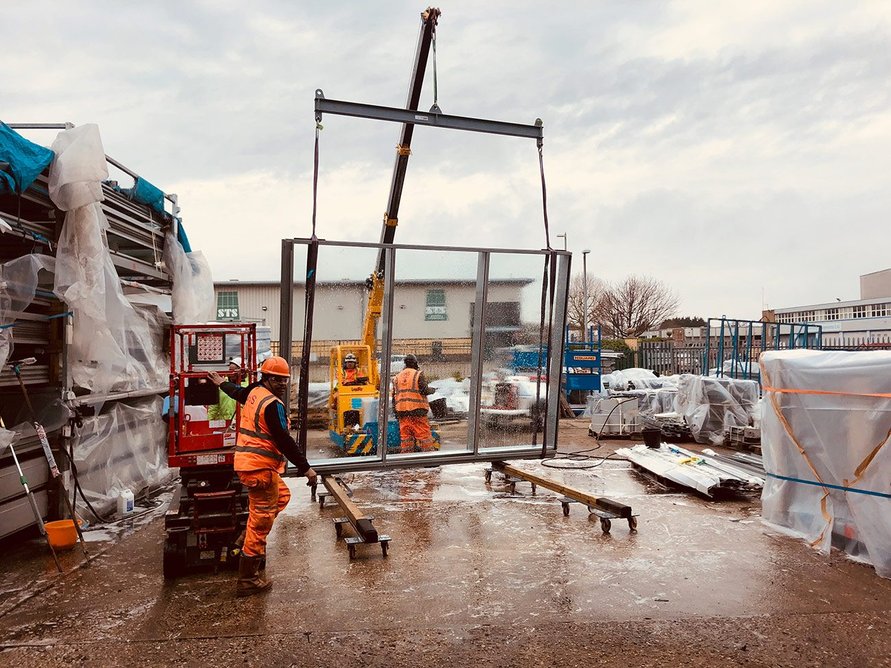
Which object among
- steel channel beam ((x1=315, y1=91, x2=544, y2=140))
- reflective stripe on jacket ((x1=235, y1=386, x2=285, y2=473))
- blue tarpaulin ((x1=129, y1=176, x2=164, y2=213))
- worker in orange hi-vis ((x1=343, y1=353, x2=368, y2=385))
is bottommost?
reflective stripe on jacket ((x1=235, y1=386, x2=285, y2=473))

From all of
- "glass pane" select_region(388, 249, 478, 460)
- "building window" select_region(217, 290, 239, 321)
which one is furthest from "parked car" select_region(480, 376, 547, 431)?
"building window" select_region(217, 290, 239, 321)

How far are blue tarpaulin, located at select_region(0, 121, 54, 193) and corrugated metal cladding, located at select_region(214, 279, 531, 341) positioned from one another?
8.85 ft

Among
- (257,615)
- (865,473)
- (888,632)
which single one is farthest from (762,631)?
(257,615)

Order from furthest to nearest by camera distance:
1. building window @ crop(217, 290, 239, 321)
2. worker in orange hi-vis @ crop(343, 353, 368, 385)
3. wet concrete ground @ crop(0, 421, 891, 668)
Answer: building window @ crop(217, 290, 239, 321) < worker in orange hi-vis @ crop(343, 353, 368, 385) < wet concrete ground @ crop(0, 421, 891, 668)

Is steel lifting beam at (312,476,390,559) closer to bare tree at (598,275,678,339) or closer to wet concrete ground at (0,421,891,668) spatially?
wet concrete ground at (0,421,891,668)

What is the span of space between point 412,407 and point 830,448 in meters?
4.49

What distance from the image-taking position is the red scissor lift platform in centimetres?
586

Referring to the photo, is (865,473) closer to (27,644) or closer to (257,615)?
(257,615)

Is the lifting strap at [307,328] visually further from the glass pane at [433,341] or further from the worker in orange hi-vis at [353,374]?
the worker in orange hi-vis at [353,374]

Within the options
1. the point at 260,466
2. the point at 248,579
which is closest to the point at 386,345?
the point at 260,466

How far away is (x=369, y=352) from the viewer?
1122cm

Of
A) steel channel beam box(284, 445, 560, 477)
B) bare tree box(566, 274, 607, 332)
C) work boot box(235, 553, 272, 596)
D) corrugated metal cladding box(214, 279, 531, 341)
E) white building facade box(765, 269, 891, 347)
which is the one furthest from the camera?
bare tree box(566, 274, 607, 332)

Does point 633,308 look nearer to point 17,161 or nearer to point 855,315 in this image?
point 855,315

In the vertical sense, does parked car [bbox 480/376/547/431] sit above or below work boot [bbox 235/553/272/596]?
above
